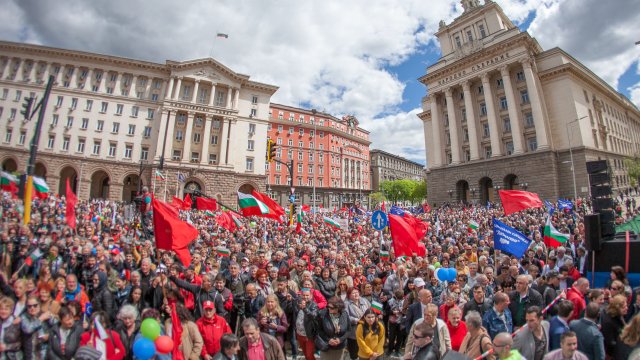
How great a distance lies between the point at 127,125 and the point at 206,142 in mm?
10669

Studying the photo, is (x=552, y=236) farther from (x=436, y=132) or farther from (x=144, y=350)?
(x=436, y=132)

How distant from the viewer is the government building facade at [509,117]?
3500 cm

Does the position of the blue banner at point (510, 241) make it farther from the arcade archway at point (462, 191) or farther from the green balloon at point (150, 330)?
the arcade archway at point (462, 191)

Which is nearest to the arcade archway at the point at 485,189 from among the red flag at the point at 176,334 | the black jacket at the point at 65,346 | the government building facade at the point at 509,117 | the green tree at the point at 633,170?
the government building facade at the point at 509,117

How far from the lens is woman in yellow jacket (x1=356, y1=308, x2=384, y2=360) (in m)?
4.67

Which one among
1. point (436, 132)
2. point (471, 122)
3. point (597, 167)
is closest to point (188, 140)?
point (436, 132)

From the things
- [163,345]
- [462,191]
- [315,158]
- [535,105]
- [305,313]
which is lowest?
[305,313]

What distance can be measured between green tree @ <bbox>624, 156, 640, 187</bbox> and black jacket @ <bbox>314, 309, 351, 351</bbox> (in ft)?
175

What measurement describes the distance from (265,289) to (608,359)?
543 cm

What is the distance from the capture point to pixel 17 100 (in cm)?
3794

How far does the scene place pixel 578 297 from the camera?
497 cm

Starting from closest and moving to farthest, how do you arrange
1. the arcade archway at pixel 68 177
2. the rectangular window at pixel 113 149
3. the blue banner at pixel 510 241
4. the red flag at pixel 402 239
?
the blue banner at pixel 510 241 → the red flag at pixel 402 239 → the arcade archway at pixel 68 177 → the rectangular window at pixel 113 149

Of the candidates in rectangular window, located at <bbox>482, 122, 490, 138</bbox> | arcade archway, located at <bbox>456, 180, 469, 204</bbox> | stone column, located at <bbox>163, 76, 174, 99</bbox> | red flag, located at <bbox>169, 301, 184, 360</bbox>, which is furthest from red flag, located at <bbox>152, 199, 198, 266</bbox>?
rectangular window, located at <bbox>482, 122, 490, 138</bbox>

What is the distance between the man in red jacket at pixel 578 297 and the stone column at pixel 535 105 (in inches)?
1433
